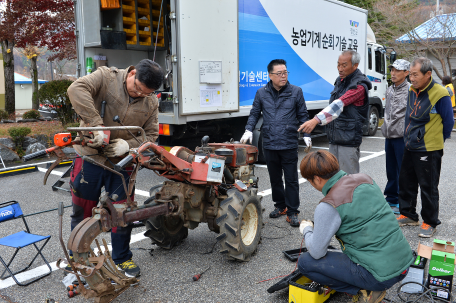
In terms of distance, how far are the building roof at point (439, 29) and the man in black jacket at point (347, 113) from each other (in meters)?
15.1

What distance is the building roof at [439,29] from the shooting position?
55.7 ft

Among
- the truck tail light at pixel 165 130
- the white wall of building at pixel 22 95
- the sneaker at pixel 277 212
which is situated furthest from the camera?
the white wall of building at pixel 22 95

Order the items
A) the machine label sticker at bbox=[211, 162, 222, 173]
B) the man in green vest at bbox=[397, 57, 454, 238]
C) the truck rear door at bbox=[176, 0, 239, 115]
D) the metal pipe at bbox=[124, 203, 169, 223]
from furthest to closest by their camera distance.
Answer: the truck rear door at bbox=[176, 0, 239, 115] → the man in green vest at bbox=[397, 57, 454, 238] → the machine label sticker at bbox=[211, 162, 222, 173] → the metal pipe at bbox=[124, 203, 169, 223]

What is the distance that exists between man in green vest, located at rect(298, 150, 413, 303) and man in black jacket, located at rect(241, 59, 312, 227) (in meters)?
1.90

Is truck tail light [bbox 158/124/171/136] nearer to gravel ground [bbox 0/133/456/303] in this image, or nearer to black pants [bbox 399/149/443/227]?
gravel ground [bbox 0/133/456/303]

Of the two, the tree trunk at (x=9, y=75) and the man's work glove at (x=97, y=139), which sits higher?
the tree trunk at (x=9, y=75)

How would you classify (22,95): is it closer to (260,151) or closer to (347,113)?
(260,151)

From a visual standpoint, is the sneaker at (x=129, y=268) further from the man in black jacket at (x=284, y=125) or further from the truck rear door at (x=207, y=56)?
the truck rear door at (x=207, y=56)

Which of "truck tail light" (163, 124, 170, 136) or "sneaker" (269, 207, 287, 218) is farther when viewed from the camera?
"truck tail light" (163, 124, 170, 136)

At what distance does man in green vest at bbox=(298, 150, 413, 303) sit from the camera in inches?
102

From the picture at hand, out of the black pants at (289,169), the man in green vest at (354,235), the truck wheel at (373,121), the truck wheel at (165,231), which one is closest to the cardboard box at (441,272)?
the man in green vest at (354,235)

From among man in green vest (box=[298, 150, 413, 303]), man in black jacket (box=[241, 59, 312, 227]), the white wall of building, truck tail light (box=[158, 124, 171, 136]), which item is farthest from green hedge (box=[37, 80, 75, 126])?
the white wall of building

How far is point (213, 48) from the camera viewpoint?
6359 millimetres

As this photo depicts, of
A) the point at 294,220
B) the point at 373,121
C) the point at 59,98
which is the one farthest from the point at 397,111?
the point at 59,98
